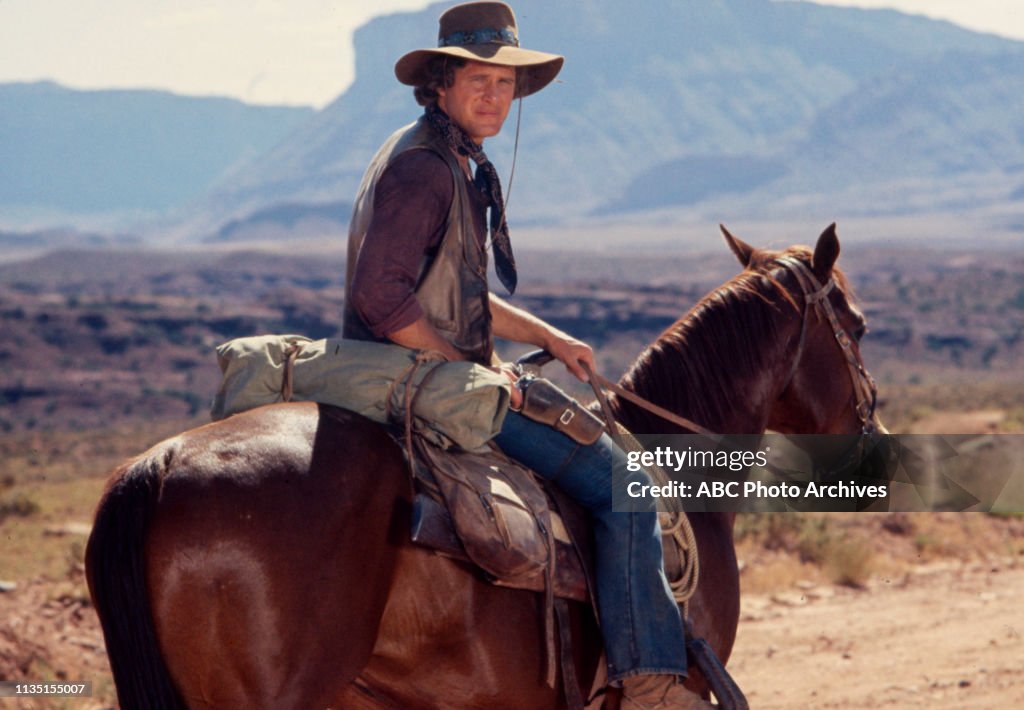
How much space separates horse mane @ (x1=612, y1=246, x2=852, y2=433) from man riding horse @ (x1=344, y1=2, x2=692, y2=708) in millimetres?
604

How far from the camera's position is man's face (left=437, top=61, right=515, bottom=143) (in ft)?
13.7

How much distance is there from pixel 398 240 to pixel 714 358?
1.57m

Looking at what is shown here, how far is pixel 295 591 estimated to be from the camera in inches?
130

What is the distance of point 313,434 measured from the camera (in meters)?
3.54

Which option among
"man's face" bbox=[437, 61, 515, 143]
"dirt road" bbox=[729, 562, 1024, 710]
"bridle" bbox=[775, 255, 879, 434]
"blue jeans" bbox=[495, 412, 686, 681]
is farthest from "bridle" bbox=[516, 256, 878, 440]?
"dirt road" bbox=[729, 562, 1024, 710]

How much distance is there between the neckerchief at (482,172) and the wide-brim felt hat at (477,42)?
0.18 m

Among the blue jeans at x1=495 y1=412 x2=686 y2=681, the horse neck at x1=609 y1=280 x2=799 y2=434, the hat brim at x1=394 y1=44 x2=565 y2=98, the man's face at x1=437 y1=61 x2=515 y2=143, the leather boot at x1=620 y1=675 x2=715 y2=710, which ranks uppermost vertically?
the hat brim at x1=394 y1=44 x2=565 y2=98

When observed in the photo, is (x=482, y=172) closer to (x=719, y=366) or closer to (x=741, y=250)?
(x=719, y=366)

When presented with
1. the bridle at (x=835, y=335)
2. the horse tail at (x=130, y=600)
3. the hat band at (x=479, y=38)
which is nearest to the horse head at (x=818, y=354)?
the bridle at (x=835, y=335)

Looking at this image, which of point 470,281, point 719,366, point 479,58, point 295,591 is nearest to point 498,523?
point 295,591

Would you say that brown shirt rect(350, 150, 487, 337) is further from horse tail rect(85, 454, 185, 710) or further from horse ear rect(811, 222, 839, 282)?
horse ear rect(811, 222, 839, 282)

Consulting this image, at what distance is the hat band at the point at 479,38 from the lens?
421 centimetres

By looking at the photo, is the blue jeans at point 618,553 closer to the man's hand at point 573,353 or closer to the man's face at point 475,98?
the man's hand at point 573,353

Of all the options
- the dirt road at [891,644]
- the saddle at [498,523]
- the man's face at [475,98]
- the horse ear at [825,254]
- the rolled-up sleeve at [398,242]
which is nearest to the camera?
the saddle at [498,523]
